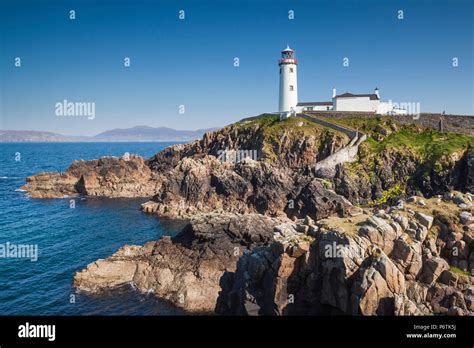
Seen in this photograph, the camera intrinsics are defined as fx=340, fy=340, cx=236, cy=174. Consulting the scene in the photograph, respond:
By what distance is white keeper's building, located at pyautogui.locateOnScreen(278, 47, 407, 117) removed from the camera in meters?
83.1

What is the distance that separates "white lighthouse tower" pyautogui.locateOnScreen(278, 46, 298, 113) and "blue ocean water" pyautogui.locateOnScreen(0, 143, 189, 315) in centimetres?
4365

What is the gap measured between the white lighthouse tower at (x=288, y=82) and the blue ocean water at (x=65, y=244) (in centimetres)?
4365

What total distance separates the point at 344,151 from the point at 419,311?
5119 centimetres

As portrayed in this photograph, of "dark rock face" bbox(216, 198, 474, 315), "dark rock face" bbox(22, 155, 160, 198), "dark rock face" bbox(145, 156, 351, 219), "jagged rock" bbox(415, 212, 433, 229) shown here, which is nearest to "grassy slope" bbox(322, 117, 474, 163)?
"dark rock face" bbox(145, 156, 351, 219)

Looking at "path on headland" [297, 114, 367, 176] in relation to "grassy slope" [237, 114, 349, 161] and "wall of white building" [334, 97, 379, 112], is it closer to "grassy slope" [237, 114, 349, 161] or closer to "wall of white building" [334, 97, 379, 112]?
"grassy slope" [237, 114, 349, 161]

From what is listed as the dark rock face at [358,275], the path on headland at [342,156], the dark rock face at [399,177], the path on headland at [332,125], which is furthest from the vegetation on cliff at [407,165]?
the dark rock face at [358,275]

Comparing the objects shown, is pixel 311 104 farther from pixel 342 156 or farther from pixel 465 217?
pixel 465 217

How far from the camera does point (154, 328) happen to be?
1016 cm

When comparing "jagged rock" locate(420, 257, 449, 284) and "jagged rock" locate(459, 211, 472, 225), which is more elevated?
"jagged rock" locate(459, 211, 472, 225)

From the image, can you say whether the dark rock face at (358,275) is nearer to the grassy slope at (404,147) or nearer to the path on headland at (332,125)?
the grassy slope at (404,147)

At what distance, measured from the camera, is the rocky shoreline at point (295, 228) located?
19.2 meters

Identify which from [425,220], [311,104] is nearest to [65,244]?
[425,220]

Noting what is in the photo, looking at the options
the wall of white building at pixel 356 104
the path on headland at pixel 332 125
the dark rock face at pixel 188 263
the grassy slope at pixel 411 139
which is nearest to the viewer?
the dark rock face at pixel 188 263

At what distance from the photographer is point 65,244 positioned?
1916 inches
